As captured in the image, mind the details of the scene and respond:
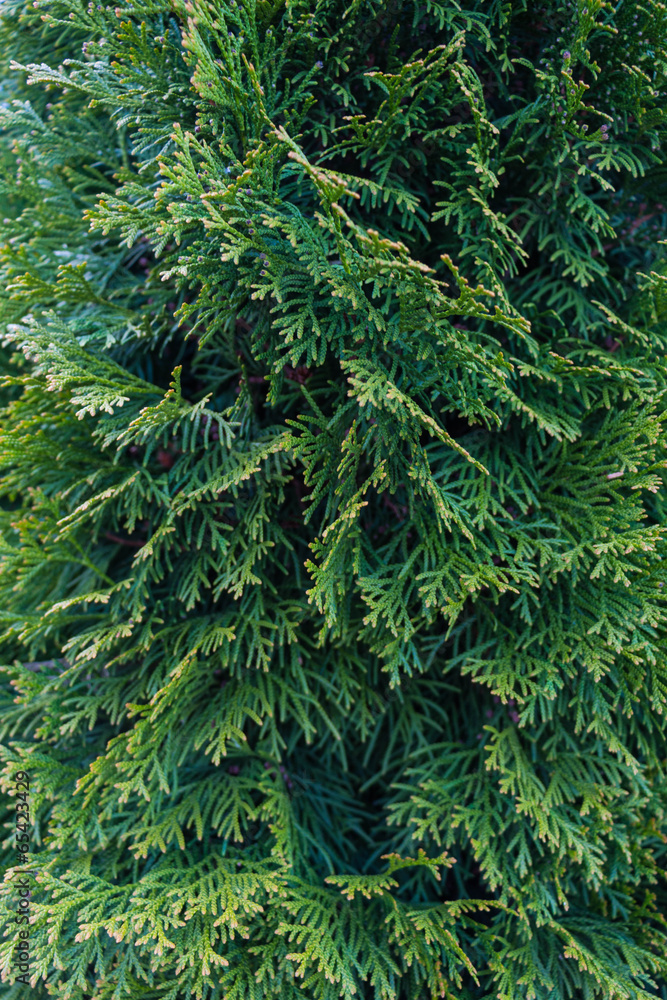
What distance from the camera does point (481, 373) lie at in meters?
2.21

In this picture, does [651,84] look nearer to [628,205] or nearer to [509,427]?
[628,205]

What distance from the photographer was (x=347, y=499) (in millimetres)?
2162

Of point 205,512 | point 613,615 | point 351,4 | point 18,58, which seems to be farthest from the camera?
point 18,58

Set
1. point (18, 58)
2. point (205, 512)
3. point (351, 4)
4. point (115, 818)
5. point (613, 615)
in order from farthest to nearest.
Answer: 1. point (18, 58)
2. point (115, 818)
3. point (205, 512)
4. point (613, 615)
5. point (351, 4)

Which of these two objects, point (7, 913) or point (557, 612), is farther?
point (557, 612)

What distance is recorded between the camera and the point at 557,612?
2.36 metres

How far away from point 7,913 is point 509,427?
266cm

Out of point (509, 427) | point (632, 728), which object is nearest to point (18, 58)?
point (509, 427)

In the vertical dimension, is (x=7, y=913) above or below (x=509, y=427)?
below

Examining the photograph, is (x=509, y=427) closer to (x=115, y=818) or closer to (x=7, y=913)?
(x=115, y=818)

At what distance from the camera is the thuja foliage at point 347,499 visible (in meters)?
2.08

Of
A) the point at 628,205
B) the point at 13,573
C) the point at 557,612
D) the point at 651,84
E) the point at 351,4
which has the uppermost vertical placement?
the point at 351,4

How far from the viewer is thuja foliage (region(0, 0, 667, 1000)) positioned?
6.83 ft

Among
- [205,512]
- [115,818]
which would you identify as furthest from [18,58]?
[115,818]
